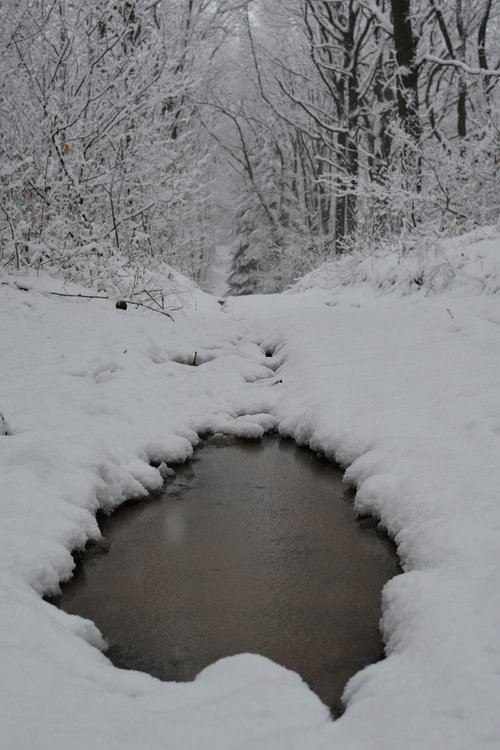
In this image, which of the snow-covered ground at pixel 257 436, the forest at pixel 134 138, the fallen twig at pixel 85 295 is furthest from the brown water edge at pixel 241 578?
the forest at pixel 134 138

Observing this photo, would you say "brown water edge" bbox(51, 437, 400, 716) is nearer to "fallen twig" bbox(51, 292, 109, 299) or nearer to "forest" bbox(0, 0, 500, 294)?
"fallen twig" bbox(51, 292, 109, 299)

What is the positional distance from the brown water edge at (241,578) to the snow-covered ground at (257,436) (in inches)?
5.1

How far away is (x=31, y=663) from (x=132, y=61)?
317 inches

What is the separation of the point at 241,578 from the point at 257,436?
1.77 m

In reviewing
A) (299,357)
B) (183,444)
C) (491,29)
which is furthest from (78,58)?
(491,29)

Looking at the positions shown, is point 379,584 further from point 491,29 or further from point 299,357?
point 491,29

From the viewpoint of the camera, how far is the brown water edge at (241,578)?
1.95 meters

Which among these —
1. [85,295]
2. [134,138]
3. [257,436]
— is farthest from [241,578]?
[134,138]

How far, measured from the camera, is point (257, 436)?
410 centimetres

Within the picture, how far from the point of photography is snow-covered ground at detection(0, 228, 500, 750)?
1.43 m

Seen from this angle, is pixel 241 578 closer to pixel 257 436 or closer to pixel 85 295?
pixel 257 436

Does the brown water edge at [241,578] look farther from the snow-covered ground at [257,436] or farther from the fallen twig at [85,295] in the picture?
the fallen twig at [85,295]

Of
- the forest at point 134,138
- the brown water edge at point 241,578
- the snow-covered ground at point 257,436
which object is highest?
the forest at point 134,138

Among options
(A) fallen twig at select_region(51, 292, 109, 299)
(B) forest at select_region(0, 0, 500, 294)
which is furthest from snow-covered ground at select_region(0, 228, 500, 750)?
(B) forest at select_region(0, 0, 500, 294)
